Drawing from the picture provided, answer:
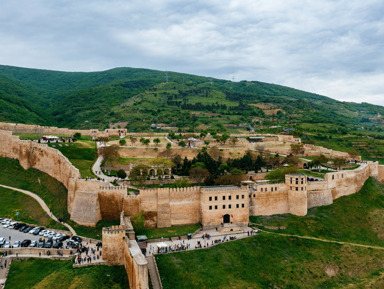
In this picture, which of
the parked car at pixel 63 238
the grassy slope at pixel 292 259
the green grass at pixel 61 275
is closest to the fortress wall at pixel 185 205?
the grassy slope at pixel 292 259

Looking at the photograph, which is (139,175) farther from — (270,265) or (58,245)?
(270,265)

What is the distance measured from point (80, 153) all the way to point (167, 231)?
89.0 feet

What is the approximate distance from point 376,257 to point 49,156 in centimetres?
4857

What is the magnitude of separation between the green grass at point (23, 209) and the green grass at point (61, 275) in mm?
7018

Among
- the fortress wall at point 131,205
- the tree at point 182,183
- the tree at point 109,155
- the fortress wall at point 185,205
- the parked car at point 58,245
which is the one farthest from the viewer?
the tree at point 109,155

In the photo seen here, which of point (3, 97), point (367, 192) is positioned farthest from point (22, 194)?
point (3, 97)

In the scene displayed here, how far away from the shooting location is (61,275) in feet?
93.1

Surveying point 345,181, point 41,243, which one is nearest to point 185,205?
point 41,243

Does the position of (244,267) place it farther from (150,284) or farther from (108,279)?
(108,279)

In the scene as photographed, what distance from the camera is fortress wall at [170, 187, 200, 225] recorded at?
4028 cm

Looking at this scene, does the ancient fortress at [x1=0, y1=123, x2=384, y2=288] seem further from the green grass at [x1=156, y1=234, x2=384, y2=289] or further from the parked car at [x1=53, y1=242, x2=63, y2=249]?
the green grass at [x1=156, y1=234, x2=384, y2=289]

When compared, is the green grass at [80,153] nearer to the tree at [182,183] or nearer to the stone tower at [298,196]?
the tree at [182,183]

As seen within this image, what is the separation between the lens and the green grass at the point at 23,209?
131 feet

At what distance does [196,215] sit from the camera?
4116cm
